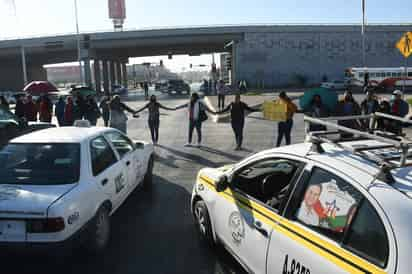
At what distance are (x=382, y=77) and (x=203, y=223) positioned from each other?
43635mm

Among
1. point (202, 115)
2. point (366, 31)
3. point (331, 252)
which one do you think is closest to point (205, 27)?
point (366, 31)

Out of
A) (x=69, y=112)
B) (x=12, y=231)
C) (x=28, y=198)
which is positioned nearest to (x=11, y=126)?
(x=69, y=112)

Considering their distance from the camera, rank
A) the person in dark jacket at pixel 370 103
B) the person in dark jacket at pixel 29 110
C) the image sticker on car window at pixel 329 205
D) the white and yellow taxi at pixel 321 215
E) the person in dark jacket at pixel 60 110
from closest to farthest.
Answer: the white and yellow taxi at pixel 321 215
the image sticker on car window at pixel 329 205
the person in dark jacket at pixel 370 103
the person in dark jacket at pixel 60 110
the person in dark jacket at pixel 29 110

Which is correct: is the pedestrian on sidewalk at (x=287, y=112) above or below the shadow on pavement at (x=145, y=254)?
above

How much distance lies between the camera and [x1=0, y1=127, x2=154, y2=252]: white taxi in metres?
3.75

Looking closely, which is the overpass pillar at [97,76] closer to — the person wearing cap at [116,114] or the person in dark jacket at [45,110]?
the person in dark jacket at [45,110]

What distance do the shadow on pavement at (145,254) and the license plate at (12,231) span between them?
26 cm

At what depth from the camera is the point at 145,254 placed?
451cm

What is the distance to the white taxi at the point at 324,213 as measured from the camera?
2.26 meters

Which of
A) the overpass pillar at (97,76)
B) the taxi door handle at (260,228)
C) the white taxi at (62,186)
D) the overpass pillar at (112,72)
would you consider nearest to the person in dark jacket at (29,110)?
the white taxi at (62,186)

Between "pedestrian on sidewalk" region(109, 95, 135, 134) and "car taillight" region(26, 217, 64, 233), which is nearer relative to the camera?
"car taillight" region(26, 217, 64, 233)

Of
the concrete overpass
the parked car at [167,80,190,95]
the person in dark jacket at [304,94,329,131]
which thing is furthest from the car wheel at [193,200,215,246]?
the concrete overpass

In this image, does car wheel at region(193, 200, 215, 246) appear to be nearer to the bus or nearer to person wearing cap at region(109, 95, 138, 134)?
person wearing cap at region(109, 95, 138, 134)

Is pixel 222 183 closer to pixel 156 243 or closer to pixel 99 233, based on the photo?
pixel 156 243
